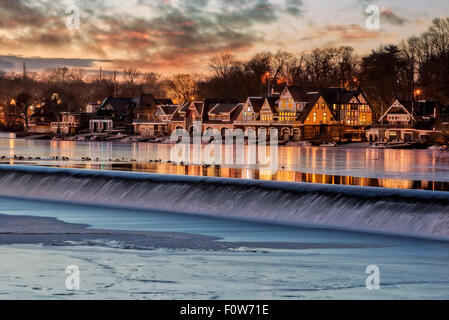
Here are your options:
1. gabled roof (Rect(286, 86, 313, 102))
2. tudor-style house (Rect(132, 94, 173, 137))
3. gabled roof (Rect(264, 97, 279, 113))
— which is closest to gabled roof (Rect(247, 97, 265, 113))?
gabled roof (Rect(264, 97, 279, 113))

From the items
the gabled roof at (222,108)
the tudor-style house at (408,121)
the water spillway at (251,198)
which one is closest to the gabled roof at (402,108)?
the tudor-style house at (408,121)

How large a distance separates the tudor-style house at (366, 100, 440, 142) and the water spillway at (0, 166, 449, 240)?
299 ft

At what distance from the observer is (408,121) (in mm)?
121000

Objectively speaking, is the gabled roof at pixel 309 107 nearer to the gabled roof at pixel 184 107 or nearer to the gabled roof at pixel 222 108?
the gabled roof at pixel 222 108

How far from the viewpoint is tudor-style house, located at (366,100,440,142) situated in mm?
118269

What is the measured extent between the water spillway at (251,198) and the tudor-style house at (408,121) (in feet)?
299

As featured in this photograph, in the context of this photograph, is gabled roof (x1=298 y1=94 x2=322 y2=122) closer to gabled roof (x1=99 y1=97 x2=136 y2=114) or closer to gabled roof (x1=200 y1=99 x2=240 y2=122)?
gabled roof (x1=200 y1=99 x2=240 y2=122)

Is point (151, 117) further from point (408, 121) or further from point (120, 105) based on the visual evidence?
point (408, 121)

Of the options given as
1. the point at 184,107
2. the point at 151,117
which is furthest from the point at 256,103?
the point at 151,117

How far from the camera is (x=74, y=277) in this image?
14961 millimetres

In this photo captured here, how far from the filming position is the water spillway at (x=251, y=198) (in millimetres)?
22078
